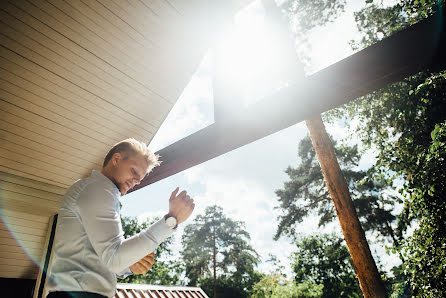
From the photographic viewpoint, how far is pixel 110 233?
106cm

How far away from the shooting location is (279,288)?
19.9m

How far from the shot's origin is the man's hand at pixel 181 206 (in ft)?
3.91

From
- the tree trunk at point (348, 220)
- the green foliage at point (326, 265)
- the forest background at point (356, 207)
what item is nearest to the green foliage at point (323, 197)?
the forest background at point (356, 207)

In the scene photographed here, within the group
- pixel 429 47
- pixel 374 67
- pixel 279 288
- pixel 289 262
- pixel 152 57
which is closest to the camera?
pixel 429 47

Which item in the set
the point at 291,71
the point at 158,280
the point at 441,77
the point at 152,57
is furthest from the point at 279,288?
the point at 152,57

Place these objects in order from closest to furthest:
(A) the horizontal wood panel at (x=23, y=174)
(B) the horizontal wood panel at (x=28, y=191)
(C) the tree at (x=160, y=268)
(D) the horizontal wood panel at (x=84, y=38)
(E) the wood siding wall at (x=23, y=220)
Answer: (D) the horizontal wood panel at (x=84, y=38)
(A) the horizontal wood panel at (x=23, y=174)
(B) the horizontal wood panel at (x=28, y=191)
(E) the wood siding wall at (x=23, y=220)
(C) the tree at (x=160, y=268)

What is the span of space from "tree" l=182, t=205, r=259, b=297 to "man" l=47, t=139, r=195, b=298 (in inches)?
1254

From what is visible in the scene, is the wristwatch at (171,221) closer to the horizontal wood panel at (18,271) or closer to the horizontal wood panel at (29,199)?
the horizontal wood panel at (29,199)

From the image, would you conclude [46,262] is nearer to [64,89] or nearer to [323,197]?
[64,89]

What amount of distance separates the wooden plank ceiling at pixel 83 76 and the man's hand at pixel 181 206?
7.45 feet

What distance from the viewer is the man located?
1.04 meters

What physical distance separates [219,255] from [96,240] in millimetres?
33821

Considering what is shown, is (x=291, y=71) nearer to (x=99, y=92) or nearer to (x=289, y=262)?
(x=99, y=92)

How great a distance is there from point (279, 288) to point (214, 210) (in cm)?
1692
